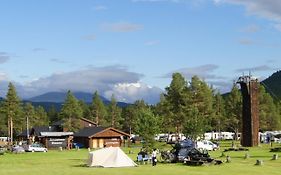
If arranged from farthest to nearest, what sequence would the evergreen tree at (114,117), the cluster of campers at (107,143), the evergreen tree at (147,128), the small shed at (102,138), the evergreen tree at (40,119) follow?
the evergreen tree at (40,119) < the evergreen tree at (114,117) < the small shed at (102,138) < the evergreen tree at (147,128) < the cluster of campers at (107,143)

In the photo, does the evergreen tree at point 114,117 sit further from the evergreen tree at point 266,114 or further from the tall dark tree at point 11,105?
the evergreen tree at point 266,114

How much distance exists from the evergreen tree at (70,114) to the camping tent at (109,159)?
6552 cm

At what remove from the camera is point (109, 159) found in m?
43.2

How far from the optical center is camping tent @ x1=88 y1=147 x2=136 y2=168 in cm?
4291

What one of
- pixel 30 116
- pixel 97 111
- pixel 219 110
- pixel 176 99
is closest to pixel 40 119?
pixel 30 116

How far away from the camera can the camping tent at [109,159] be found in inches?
1689

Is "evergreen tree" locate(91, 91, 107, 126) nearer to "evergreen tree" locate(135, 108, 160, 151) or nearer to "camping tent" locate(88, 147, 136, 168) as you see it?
"evergreen tree" locate(135, 108, 160, 151)

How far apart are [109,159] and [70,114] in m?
73.4

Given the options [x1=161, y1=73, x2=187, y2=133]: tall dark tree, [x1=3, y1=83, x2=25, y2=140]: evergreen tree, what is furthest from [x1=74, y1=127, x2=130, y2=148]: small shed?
[x1=3, y1=83, x2=25, y2=140]: evergreen tree

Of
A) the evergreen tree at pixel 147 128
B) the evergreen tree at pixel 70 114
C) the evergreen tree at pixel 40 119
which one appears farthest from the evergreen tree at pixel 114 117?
the evergreen tree at pixel 147 128

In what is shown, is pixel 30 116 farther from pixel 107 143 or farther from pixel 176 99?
pixel 176 99

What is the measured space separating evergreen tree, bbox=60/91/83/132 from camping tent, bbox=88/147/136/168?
215 ft

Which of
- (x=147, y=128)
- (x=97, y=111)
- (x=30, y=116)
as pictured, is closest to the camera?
(x=147, y=128)

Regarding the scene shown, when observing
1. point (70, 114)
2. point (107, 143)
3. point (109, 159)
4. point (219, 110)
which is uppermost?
point (219, 110)
